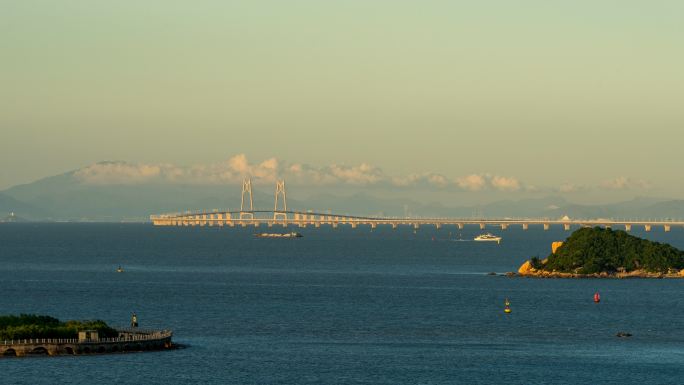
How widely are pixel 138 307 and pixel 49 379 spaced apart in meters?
60.9

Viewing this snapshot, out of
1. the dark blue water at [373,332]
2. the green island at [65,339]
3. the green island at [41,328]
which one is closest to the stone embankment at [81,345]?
the green island at [65,339]

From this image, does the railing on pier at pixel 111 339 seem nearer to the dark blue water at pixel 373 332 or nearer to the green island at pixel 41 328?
the green island at pixel 41 328

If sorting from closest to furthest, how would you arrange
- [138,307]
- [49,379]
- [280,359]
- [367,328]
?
[49,379] → [280,359] → [367,328] → [138,307]

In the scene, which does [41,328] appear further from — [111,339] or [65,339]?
[111,339]

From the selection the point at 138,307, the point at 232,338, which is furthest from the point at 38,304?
the point at 232,338

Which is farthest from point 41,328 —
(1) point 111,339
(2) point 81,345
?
(1) point 111,339

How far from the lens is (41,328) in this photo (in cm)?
10862

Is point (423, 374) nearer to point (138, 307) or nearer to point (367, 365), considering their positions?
point (367, 365)

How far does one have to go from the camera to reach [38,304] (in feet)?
528

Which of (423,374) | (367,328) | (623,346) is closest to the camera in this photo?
(423,374)

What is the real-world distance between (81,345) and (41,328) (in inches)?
166

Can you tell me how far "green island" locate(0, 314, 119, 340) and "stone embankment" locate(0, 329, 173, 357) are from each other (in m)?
0.92

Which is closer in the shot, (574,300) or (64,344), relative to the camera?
(64,344)

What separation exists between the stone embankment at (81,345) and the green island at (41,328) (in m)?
0.92
